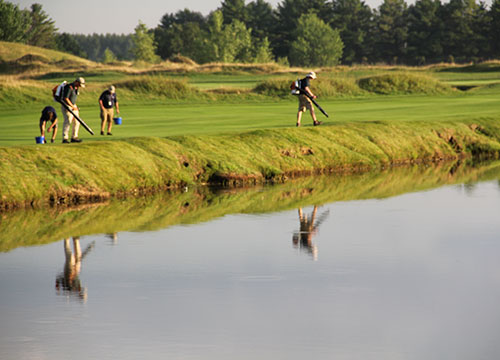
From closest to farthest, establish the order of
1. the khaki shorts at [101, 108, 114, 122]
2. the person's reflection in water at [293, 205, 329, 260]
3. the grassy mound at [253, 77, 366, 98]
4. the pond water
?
the pond water < the person's reflection in water at [293, 205, 329, 260] < the khaki shorts at [101, 108, 114, 122] < the grassy mound at [253, 77, 366, 98]

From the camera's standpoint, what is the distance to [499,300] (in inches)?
674

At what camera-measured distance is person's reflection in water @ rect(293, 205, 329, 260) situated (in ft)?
74.8

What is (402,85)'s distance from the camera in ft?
230

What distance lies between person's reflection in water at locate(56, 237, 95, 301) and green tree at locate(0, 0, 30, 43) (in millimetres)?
138495

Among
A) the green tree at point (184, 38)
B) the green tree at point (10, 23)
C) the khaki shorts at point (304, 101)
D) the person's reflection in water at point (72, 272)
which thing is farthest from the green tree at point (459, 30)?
the person's reflection in water at point (72, 272)

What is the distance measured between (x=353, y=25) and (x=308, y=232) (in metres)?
154

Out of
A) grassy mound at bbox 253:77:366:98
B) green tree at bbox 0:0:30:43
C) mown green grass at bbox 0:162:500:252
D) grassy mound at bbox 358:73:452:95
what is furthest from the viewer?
green tree at bbox 0:0:30:43

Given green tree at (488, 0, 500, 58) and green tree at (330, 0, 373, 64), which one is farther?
green tree at (330, 0, 373, 64)

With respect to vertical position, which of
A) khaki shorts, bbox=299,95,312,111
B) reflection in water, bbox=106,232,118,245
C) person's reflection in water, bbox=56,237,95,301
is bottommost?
A: reflection in water, bbox=106,232,118,245

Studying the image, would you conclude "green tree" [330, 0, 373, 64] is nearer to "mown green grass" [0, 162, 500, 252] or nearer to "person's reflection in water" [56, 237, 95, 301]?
"mown green grass" [0, 162, 500, 252]

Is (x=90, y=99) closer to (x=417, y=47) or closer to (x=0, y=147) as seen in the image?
Answer: (x=0, y=147)

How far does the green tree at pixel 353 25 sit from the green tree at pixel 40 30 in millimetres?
56215

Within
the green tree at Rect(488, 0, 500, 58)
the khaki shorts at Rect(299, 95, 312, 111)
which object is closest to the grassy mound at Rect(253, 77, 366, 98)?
the khaki shorts at Rect(299, 95, 312, 111)

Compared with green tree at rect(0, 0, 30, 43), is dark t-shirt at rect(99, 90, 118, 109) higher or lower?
lower
